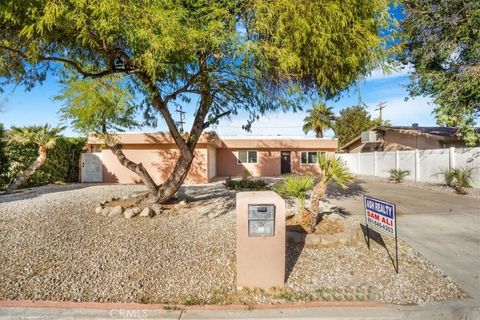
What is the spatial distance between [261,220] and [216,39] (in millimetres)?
3122

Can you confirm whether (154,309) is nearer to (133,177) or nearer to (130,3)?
(130,3)

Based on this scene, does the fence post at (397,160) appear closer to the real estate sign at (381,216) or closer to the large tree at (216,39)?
the large tree at (216,39)

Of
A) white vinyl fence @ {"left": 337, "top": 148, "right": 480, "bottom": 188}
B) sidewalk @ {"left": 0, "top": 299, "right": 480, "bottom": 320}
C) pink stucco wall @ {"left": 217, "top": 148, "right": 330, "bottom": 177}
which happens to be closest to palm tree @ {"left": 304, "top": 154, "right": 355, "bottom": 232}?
sidewalk @ {"left": 0, "top": 299, "right": 480, "bottom": 320}

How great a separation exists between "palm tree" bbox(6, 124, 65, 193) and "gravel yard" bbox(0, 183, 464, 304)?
784 cm

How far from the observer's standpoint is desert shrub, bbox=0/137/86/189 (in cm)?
1255

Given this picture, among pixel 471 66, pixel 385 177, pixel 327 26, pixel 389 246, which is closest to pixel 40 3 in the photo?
pixel 327 26

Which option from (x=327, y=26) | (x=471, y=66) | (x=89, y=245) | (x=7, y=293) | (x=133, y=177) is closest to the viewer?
(x=7, y=293)

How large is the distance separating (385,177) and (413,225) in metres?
14.1

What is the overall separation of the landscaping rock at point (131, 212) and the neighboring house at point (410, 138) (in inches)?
708

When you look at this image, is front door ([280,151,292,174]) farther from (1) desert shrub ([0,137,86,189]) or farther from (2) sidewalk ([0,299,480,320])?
(2) sidewalk ([0,299,480,320])

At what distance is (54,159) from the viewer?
15.0 m

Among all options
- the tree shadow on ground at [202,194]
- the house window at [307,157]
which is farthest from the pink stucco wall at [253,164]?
the tree shadow on ground at [202,194]

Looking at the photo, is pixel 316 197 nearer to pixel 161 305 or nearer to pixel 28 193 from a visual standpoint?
pixel 161 305

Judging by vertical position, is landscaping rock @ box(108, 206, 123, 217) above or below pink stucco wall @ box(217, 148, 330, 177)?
below
